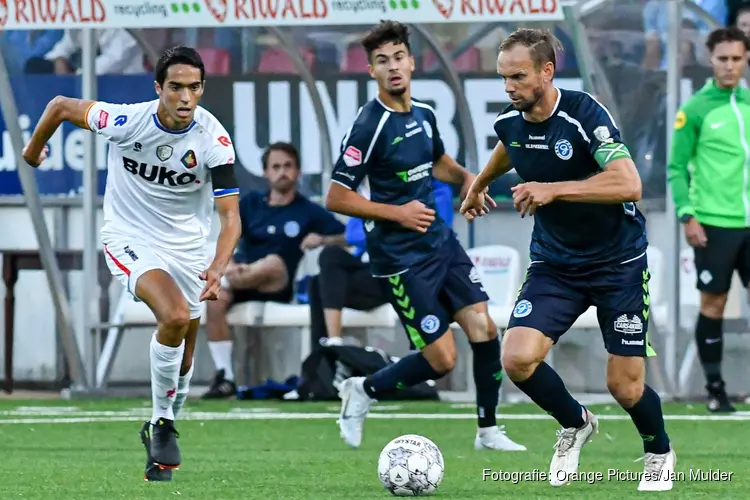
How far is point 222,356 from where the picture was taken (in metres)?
12.7

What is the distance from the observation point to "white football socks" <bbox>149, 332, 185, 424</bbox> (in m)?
7.68

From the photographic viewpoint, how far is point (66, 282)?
1385 cm

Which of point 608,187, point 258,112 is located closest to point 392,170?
point 608,187

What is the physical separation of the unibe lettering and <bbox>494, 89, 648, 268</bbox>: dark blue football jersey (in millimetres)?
1736

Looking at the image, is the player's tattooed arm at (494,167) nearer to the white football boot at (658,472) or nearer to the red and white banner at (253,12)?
the white football boot at (658,472)

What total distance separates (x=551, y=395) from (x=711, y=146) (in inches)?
185

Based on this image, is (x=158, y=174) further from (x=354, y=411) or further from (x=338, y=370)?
(x=338, y=370)

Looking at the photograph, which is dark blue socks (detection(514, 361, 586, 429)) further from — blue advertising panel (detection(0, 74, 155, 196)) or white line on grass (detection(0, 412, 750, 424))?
blue advertising panel (detection(0, 74, 155, 196))

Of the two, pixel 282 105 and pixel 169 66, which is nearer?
pixel 169 66

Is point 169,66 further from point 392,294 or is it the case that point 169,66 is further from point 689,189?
point 689,189

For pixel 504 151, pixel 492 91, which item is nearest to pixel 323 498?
pixel 504 151

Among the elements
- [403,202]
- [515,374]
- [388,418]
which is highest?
[403,202]

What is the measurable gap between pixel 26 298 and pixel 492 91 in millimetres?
4210

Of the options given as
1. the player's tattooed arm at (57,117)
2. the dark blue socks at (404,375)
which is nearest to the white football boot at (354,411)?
the dark blue socks at (404,375)
